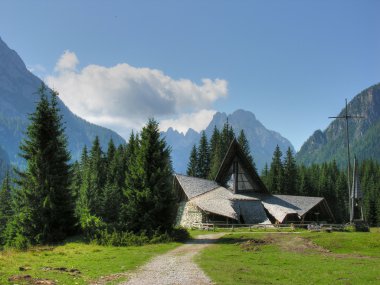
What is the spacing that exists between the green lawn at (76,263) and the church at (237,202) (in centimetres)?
2524

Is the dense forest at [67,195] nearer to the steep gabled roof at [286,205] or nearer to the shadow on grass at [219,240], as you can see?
the shadow on grass at [219,240]

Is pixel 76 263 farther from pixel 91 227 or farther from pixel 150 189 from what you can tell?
pixel 150 189

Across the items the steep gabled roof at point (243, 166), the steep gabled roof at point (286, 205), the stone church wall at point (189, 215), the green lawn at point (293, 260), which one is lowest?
the green lawn at point (293, 260)

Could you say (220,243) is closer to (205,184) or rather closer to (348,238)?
(348,238)

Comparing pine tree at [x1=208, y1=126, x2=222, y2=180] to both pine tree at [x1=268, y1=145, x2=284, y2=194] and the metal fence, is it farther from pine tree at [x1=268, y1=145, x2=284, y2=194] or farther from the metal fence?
the metal fence

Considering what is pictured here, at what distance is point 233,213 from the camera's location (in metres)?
53.5

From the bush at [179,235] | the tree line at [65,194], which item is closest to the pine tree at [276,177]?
the bush at [179,235]

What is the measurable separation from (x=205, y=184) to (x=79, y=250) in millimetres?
36672

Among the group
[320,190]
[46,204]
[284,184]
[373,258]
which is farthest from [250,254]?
[320,190]

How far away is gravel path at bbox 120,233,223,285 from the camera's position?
17095 mm

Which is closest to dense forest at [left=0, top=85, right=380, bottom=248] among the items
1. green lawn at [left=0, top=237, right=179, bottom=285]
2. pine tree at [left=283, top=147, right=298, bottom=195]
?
green lawn at [left=0, top=237, right=179, bottom=285]

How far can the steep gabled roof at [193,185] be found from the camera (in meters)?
59.4

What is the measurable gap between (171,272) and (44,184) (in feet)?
68.3

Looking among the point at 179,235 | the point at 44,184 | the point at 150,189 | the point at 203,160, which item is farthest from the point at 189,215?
the point at 203,160
